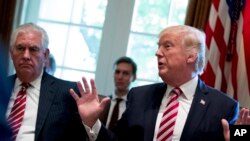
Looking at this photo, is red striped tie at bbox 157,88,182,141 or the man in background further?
the man in background

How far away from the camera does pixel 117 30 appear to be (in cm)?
452

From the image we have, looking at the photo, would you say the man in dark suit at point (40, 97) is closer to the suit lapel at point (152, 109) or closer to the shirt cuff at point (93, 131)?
the shirt cuff at point (93, 131)

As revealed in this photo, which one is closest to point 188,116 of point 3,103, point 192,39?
point 192,39

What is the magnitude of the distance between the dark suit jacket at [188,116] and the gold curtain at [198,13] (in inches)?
→ 61.2

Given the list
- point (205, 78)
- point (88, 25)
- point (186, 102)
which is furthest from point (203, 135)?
point (88, 25)

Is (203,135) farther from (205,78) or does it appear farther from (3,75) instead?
(3,75)

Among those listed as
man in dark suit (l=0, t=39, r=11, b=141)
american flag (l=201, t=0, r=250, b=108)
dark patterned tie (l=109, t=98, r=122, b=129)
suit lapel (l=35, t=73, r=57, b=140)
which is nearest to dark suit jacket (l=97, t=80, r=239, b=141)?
suit lapel (l=35, t=73, r=57, b=140)

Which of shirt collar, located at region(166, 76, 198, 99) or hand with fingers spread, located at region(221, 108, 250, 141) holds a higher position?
shirt collar, located at region(166, 76, 198, 99)

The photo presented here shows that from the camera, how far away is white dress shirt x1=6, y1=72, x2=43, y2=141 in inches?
94.6

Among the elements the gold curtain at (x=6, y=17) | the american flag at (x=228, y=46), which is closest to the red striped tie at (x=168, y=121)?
the american flag at (x=228, y=46)

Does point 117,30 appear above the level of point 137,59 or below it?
above

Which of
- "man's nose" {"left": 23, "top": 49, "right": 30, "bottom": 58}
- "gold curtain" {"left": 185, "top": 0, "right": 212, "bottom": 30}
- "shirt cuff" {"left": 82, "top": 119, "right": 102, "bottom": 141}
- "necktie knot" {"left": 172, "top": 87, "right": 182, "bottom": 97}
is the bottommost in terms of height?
"shirt cuff" {"left": 82, "top": 119, "right": 102, "bottom": 141}

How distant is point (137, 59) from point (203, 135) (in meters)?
2.39

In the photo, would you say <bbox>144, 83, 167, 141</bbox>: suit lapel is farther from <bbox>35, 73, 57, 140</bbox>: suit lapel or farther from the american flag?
the american flag
